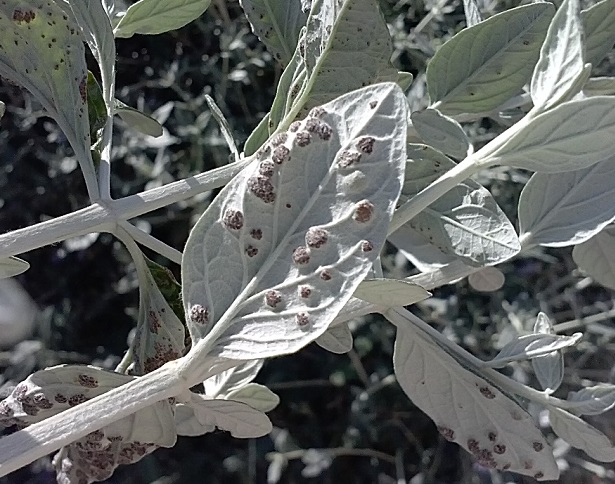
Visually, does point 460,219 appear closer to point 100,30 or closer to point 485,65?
point 485,65

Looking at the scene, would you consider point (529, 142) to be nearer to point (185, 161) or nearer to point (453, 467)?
point (185, 161)

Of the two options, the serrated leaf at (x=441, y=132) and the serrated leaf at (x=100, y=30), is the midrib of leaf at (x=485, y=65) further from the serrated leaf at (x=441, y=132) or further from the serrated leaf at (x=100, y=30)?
the serrated leaf at (x=100, y=30)

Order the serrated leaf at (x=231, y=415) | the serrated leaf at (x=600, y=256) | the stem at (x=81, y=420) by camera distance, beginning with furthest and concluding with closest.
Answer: the serrated leaf at (x=600, y=256) → the serrated leaf at (x=231, y=415) → the stem at (x=81, y=420)

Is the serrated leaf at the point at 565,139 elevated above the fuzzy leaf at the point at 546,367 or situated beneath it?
elevated above

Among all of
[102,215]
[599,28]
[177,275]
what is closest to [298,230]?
[102,215]

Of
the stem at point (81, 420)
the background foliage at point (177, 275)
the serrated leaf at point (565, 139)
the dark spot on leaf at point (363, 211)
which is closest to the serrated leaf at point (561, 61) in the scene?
the serrated leaf at point (565, 139)

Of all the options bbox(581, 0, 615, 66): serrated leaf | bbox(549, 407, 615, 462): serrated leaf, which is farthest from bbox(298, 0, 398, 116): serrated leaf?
bbox(549, 407, 615, 462): serrated leaf

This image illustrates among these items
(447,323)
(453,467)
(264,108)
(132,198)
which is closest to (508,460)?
(132,198)
